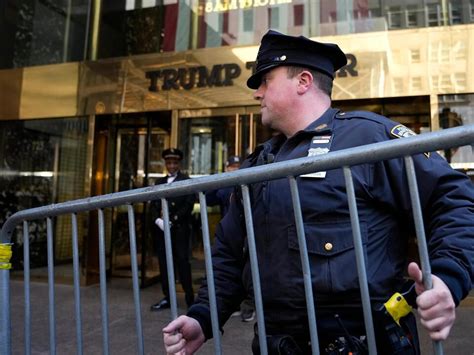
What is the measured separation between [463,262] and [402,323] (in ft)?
0.89

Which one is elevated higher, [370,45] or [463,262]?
[370,45]

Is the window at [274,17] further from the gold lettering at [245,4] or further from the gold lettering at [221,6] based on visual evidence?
the gold lettering at [221,6]

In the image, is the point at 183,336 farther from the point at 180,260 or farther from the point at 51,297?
the point at 180,260

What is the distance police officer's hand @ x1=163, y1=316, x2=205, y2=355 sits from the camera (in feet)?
5.21

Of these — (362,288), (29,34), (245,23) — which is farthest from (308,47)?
(29,34)

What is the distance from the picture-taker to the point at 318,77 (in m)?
1.78

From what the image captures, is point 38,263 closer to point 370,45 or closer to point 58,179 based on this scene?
point 58,179

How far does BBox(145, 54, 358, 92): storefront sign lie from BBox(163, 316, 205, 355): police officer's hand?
5.28 m

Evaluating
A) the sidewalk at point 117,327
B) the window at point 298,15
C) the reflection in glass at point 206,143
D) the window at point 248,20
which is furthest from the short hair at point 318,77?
the window at point 248,20

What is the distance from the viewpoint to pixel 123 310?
5508 millimetres

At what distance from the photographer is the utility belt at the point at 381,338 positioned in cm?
130

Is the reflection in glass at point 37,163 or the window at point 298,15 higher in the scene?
the window at point 298,15

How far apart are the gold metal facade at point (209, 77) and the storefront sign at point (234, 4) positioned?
0.98 m

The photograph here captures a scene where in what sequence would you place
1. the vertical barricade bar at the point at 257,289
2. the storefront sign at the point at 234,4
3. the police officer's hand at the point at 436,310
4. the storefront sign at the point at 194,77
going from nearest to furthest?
the police officer's hand at the point at 436,310
the vertical barricade bar at the point at 257,289
the storefront sign at the point at 194,77
the storefront sign at the point at 234,4
